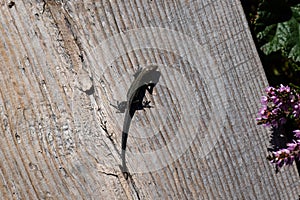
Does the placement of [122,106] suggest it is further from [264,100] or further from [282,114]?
[282,114]

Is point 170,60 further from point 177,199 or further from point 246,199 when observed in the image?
point 246,199

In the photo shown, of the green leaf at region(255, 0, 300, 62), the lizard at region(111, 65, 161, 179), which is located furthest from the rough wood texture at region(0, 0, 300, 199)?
the green leaf at region(255, 0, 300, 62)

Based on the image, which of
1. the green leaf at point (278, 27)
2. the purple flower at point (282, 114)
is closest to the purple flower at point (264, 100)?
the purple flower at point (282, 114)

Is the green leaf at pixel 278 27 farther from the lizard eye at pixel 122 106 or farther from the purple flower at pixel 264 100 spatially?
the lizard eye at pixel 122 106

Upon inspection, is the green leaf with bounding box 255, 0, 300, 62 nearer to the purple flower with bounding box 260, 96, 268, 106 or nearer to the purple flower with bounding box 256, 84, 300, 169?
the purple flower with bounding box 256, 84, 300, 169

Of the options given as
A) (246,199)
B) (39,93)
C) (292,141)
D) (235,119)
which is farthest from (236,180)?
(39,93)
